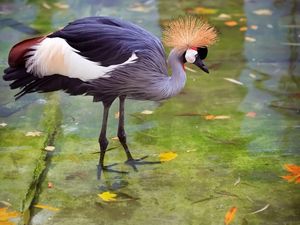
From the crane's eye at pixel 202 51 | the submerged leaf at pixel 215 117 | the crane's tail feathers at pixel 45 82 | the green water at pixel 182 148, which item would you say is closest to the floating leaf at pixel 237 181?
the green water at pixel 182 148

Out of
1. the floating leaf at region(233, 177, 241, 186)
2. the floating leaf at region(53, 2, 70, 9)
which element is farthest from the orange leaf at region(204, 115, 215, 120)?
the floating leaf at region(53, 2, 70, 9)

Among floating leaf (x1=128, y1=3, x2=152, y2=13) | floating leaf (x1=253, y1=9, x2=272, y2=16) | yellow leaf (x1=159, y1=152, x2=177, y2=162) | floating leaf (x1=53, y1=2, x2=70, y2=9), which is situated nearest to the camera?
yellow leaf (x1=159, y1=152, x2=177, y2=162)

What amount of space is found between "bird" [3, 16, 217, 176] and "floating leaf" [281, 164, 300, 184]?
1.01 meters

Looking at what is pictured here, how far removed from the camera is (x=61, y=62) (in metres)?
4.83

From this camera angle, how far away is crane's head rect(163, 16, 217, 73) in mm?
4777

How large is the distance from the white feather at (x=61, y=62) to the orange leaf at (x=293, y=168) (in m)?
1.38

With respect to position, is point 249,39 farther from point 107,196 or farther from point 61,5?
point 107,196

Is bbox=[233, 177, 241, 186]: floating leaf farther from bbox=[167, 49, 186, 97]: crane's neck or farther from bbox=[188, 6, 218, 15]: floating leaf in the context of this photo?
bbox=[188, 6, 218, 15]: floating leaf

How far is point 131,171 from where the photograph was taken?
17.3ft

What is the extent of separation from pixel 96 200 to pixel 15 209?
533 mm

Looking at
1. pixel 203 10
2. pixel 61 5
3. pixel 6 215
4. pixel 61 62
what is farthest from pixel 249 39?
pixel 6 215

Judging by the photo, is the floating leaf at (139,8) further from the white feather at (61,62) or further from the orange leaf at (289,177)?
the orange leaf at (289,177)

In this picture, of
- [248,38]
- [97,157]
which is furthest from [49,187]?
[248,38]

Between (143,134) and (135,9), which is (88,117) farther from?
(135,9)
